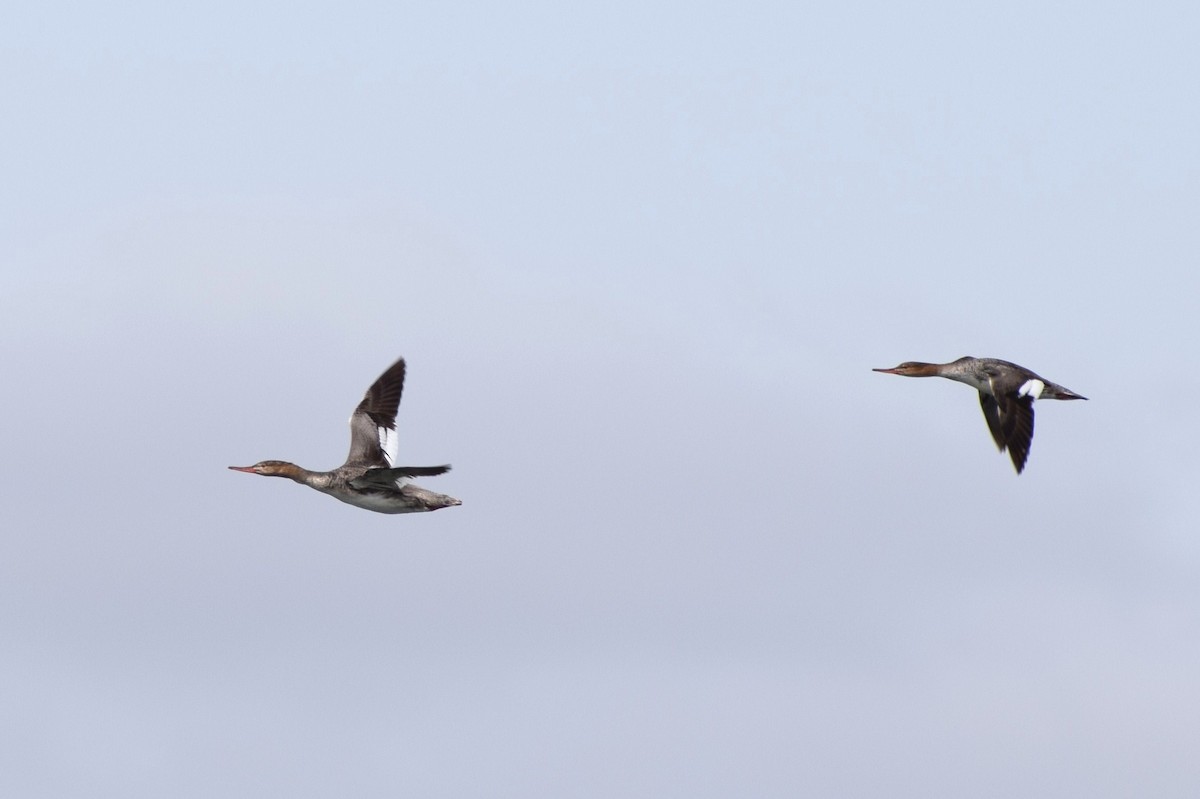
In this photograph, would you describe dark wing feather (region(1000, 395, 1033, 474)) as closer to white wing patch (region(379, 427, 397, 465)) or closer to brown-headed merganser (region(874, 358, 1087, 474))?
brown-headed merganser (region(874, 358, 1087, 474))

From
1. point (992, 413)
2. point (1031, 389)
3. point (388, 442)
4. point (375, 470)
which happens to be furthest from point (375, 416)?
point (1031, 389)

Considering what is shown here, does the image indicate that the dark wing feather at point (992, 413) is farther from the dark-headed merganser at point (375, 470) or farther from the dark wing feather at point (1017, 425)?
the dark-headed merganser at point (375, 470)

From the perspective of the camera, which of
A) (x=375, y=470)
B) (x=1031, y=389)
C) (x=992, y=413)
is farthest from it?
(x=992, y=413)

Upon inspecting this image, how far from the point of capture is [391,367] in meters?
32.5

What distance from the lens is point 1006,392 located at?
104ft

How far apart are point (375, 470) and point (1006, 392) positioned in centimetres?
1121

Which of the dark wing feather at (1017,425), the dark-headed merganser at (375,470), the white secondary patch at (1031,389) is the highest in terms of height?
the white secondary patch at (1031,389)

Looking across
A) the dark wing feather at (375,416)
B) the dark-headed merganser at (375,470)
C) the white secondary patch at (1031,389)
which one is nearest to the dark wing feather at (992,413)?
the white secondary patch at (1031,389)

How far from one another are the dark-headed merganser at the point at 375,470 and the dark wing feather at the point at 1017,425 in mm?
9269

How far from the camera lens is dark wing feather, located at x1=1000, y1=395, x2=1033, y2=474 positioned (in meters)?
30.7

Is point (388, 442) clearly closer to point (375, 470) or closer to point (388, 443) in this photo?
point (388, 443)

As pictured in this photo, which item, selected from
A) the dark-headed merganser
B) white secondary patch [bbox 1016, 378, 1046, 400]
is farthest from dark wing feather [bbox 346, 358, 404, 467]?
white secondary patch [bbox 1016, 378, 1046, 400]

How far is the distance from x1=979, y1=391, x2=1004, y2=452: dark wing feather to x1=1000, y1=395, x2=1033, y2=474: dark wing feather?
0.72ft

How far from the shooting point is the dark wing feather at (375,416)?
30.8 meters
